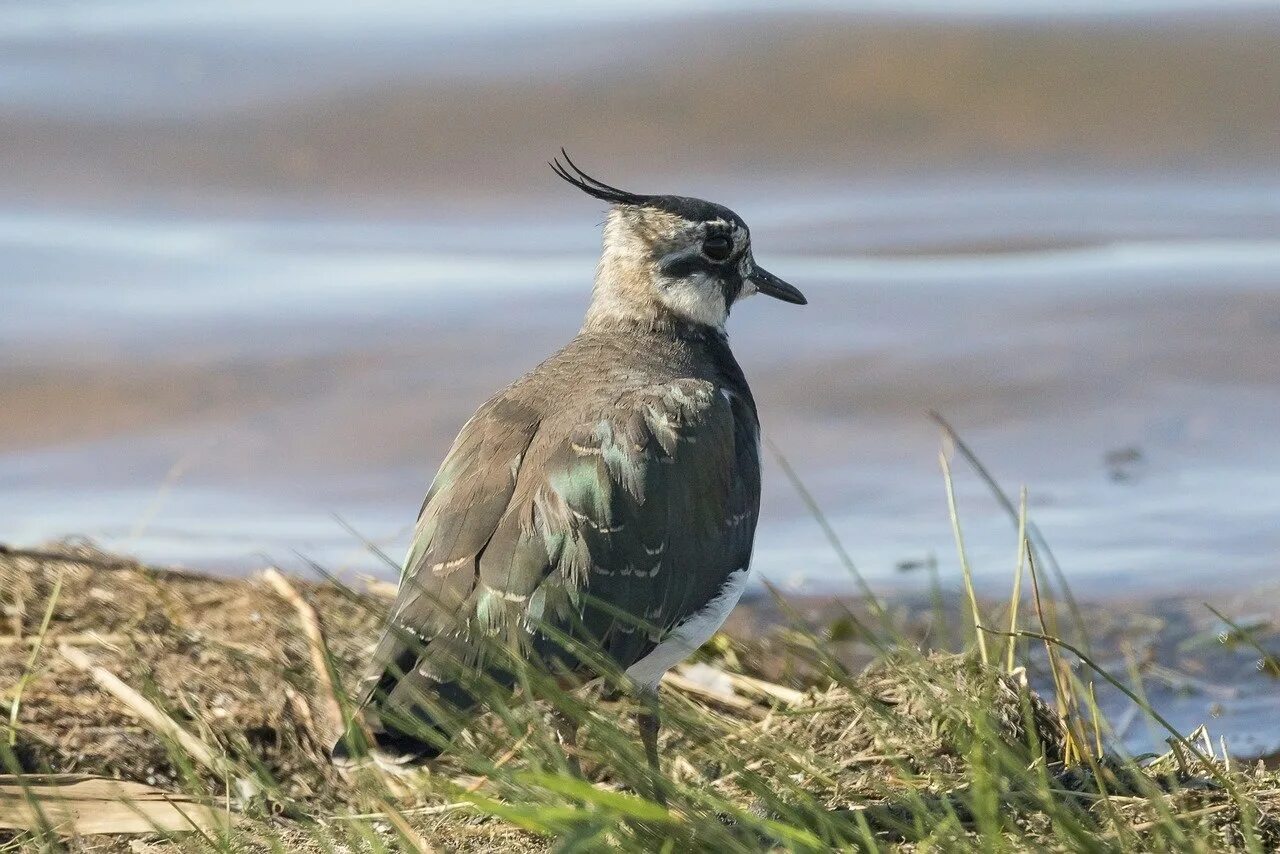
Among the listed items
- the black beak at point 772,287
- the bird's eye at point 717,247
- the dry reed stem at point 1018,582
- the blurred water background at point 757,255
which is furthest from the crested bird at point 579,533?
the blurred water background at point 757,255

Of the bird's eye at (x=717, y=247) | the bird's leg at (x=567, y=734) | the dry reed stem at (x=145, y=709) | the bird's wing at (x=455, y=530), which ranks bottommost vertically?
the dry reed stem at (x=145, y=709)

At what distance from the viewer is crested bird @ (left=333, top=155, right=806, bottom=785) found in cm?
416

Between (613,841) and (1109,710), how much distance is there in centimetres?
332

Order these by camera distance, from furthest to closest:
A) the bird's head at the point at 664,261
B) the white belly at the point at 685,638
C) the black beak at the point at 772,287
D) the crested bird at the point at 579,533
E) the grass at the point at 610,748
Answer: the black beak at the point at 772,287, the bird's head at the point at 664,261, the white belly at the point at 685,638, the crested bird at the point at 579,533, the grass at the point at 610,748

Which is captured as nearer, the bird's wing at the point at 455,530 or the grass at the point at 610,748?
the grass at the point at 610,748

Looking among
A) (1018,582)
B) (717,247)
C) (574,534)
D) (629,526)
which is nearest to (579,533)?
(574,534)

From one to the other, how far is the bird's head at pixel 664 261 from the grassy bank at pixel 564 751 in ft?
3.67

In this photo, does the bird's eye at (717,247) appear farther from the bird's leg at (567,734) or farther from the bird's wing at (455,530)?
the bird's leg at (567,734)

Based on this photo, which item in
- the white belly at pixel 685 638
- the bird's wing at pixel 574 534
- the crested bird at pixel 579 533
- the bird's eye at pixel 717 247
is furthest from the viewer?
the bird's eye at pixel 717 247

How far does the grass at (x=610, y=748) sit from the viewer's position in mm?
3172

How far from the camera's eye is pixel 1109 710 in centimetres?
615

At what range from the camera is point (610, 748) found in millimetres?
3361

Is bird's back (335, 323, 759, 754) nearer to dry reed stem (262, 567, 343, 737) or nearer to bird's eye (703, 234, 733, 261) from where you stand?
dry reed stem (262, 567, 343, 737)

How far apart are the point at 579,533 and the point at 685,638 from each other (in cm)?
46
